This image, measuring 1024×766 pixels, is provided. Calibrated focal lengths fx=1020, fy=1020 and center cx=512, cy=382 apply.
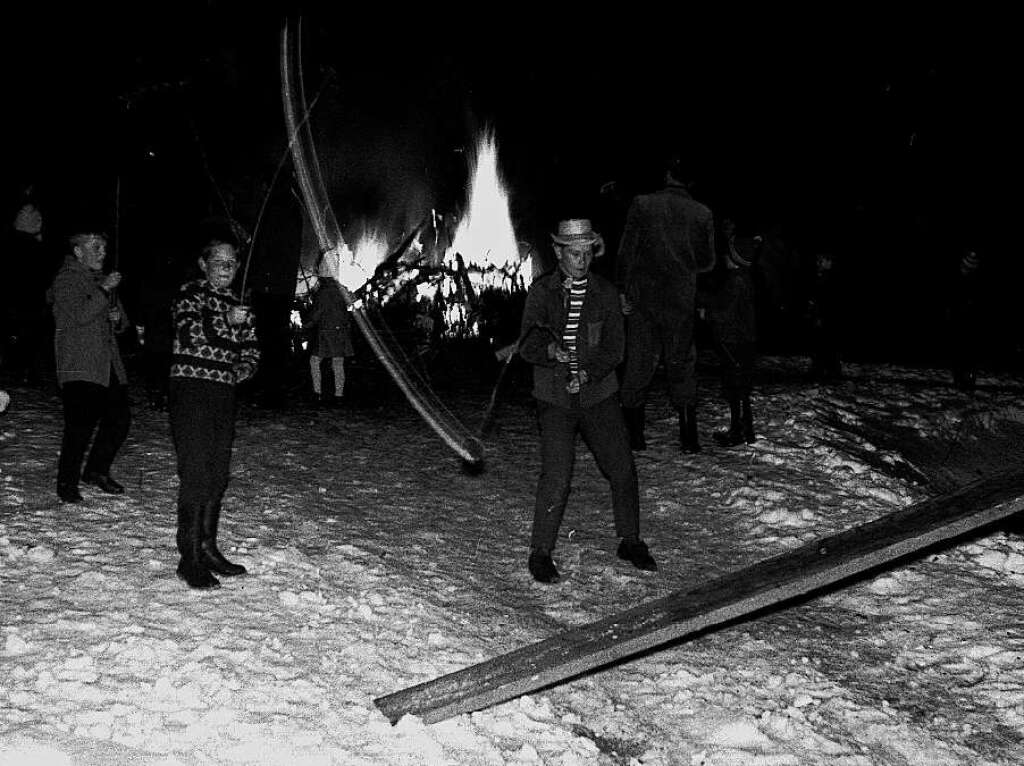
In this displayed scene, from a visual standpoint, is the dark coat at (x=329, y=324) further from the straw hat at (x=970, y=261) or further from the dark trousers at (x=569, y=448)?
the straw hat at (x=970, y=261)

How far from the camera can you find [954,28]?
18109 mm

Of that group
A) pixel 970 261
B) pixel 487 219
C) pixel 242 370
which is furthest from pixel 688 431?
pixel 487 219

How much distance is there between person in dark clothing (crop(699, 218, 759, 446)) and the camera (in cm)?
949

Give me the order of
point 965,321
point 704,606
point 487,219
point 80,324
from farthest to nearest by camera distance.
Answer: point 487,219
point 965,321
point 80,324
point 704,606

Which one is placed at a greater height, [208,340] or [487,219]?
[487,219]

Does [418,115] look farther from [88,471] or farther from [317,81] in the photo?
[88,471]

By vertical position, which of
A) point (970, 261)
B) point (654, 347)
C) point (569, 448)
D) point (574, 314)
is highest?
point (970, 261)

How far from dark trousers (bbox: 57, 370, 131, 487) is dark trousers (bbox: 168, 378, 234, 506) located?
5.57 feet

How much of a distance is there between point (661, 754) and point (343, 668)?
1543mm

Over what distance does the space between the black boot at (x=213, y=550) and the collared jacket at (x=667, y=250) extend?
4.51 meters

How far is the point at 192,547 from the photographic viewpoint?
18.5 ft

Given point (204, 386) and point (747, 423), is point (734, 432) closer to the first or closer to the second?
point (747, 423)

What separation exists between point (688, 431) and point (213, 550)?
5.24 metres

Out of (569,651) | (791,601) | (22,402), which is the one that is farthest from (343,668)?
(22,402)
